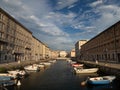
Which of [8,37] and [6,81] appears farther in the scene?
[8,37]

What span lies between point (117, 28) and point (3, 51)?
4432 centimetres

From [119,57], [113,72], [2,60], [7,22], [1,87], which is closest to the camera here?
[1,87]

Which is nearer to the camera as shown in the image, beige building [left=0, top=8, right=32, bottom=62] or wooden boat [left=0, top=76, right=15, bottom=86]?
wooden boat [left=0, top=76, right=15, bottom=86]

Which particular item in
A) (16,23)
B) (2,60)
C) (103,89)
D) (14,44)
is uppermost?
(16,23)

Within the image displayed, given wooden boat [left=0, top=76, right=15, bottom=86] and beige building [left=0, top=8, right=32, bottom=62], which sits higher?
beige building [left=0, top=8, right=32, bottom=62]

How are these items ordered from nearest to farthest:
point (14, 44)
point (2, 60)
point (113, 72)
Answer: point (113, 72)
point (2, 60)
point (14, 44)

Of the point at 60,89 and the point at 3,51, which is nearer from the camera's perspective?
the point at 60,89

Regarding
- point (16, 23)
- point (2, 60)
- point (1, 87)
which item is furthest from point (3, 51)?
point (1, 87)

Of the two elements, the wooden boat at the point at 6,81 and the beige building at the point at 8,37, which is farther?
the beige building at the point at 8,37

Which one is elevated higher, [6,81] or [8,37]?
[8,37]

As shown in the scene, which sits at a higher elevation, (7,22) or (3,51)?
(7,22)

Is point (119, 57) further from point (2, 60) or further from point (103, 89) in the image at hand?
point (2, 60)

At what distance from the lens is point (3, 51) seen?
200 ft

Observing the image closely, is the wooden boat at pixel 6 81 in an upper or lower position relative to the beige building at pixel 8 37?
lower
